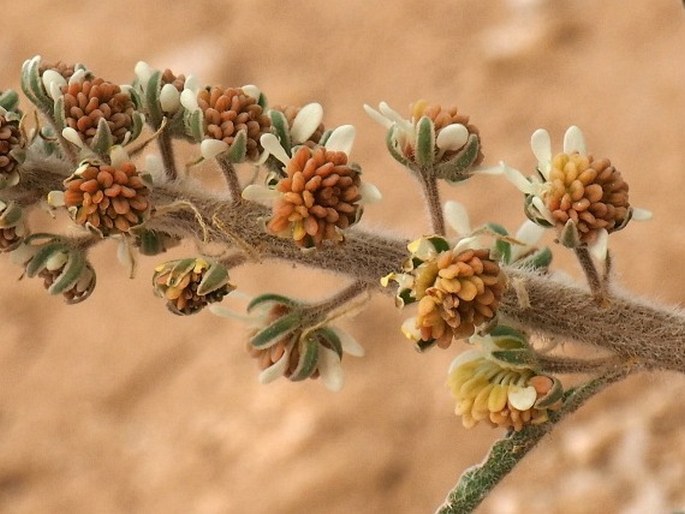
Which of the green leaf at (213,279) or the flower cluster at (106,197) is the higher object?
the flower cluster at (106,197)

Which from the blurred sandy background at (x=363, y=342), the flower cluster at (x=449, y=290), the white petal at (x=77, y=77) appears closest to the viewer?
the flower cluster at (x=449, y=290)

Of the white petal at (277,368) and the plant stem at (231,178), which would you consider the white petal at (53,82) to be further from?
the white petal at (277,368)

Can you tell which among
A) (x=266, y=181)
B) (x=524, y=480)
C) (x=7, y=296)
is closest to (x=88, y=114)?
(x=266, y=181)

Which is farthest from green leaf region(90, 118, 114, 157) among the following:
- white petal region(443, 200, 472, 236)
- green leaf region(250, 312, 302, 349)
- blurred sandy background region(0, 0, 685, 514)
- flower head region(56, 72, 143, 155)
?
blurred sandy background region(0, 0, 685, 514)

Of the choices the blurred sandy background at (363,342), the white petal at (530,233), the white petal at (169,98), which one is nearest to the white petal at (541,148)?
the white petal at (530,233)

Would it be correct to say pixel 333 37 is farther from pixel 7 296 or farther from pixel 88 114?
pixel 88 114

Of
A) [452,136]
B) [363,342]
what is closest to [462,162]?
[452,136]

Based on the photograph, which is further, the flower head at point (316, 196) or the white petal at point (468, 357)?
the white petal at point (468, 357)
